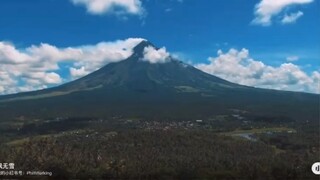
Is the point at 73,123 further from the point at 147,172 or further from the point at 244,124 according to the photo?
the point at 147,172

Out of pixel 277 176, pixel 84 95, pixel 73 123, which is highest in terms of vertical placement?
pixel 84 95

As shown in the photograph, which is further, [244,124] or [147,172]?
[244,124]

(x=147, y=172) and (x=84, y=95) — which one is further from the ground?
(x=84, y=95)

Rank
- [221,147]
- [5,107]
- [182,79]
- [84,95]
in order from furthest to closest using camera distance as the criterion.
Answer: [182,79], [84,95], [5,107], [221,147]

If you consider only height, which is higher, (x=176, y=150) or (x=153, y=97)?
(x=153, y=97)

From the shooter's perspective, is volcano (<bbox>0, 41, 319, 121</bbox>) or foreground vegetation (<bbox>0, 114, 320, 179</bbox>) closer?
foreground vegetation (<bbox>0, 114, 320, 179</bbox>)

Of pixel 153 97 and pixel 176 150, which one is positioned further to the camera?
pixel 153 97

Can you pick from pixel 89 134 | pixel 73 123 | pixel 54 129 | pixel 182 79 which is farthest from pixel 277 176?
pixel 182 79

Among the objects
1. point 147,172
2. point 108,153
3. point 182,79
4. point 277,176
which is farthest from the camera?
point 182,79

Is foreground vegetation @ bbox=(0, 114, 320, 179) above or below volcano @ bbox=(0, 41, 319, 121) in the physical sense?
below
